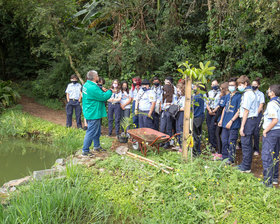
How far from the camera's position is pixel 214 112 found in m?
6.40

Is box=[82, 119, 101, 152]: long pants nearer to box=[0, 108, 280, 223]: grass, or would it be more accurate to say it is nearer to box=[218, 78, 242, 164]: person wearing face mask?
box=[0, 108, 280, 223]: grass

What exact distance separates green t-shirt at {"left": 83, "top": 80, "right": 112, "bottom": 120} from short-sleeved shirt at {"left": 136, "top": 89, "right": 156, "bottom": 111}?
1.40 metres

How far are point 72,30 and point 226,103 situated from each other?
9562 mm

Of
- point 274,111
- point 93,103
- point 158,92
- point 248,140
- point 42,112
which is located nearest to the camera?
point 274,111

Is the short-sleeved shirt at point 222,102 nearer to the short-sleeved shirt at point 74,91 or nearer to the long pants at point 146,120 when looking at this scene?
the long pants at point 146,120

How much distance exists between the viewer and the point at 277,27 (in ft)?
22.5

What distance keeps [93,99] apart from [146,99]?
1.69 metres

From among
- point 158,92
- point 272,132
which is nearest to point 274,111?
point 272,132

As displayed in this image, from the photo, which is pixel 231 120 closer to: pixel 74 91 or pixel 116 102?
pixel 116 102

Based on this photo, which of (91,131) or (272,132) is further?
(91,131)

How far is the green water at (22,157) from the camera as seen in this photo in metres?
5.75

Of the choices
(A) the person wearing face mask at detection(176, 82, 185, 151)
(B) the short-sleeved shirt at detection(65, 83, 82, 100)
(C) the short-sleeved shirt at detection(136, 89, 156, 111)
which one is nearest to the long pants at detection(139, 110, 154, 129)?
(C) the short-sleeved shirt at detection(136, 89, 156, 111)

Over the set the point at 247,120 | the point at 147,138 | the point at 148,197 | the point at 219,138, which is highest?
the point at 247,120

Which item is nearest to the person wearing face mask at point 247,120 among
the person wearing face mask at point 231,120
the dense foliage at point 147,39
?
the person wearing face mask at point 231,120
